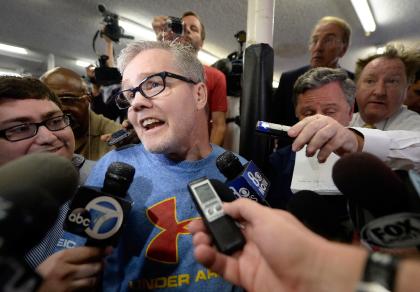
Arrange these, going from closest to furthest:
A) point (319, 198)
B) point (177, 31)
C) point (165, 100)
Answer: point (319, 198) → point (165, 100) → point (177, 31)

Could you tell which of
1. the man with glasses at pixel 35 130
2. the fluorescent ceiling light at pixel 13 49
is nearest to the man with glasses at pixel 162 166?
the man with glasses at pixel 35 130

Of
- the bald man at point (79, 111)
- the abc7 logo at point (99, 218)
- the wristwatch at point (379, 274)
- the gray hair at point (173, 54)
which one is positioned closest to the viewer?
the wristwatch at point (379, 274)

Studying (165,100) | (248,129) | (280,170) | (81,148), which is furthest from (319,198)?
(81,148)

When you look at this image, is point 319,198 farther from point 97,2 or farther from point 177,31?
point 97,2

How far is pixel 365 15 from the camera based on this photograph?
13.2 feet

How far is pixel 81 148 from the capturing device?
1931 millimetres

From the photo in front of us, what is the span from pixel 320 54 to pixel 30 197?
214 centimetres

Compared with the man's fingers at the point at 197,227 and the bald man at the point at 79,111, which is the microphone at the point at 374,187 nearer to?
the man's fingers at the point at 197,227

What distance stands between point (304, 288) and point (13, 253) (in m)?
0.45

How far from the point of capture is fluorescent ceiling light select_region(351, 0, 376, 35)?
370 cm

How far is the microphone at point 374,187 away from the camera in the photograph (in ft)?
1.43

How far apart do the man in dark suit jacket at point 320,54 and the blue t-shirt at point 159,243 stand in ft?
3.87

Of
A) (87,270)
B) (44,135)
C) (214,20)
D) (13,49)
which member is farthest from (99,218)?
(13,49)

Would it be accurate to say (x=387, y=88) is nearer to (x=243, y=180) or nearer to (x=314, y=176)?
(x=314, y=176)
